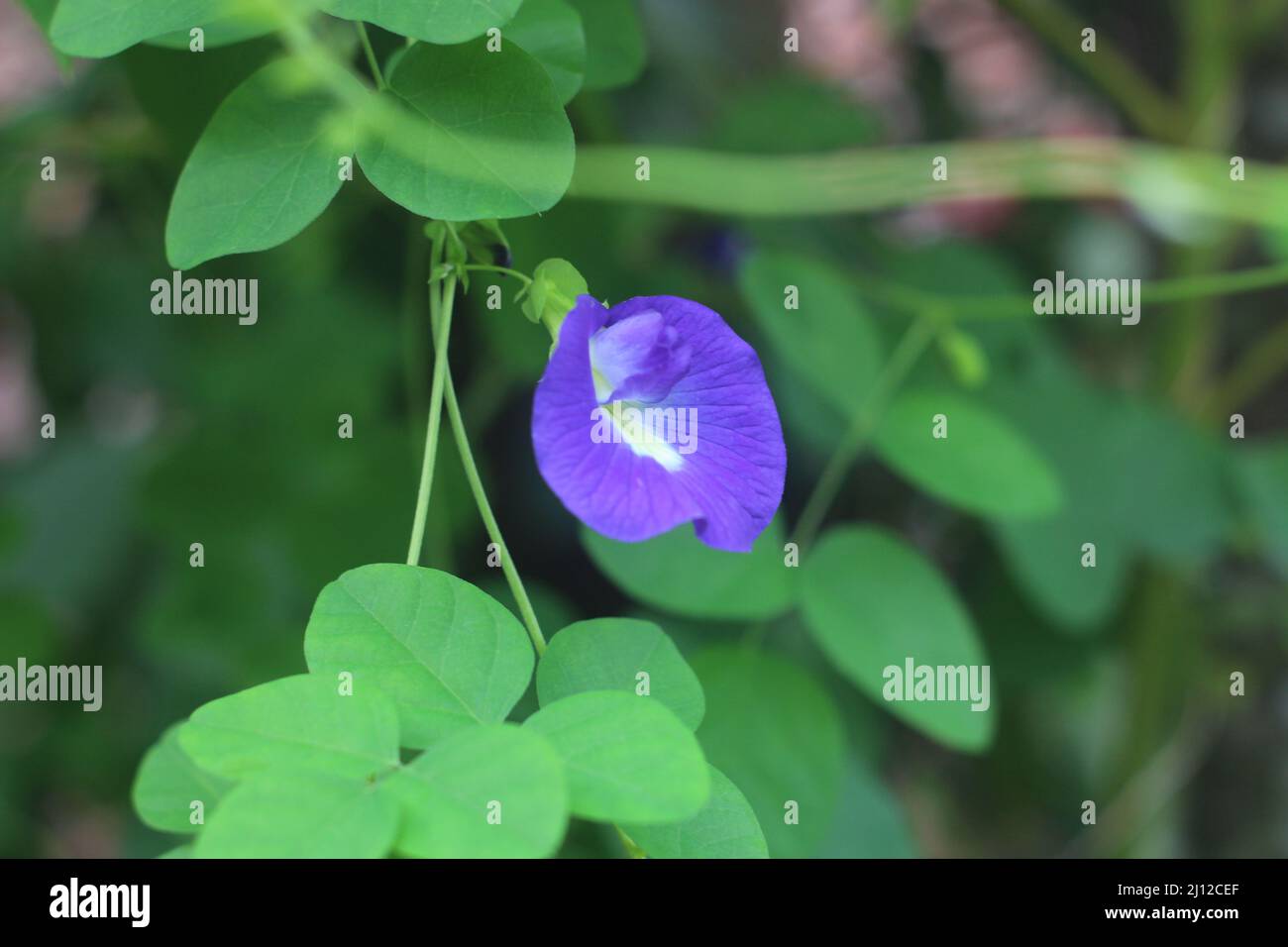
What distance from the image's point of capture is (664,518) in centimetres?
45

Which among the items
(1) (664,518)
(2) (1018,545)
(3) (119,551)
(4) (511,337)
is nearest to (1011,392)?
(2) (1018,545)

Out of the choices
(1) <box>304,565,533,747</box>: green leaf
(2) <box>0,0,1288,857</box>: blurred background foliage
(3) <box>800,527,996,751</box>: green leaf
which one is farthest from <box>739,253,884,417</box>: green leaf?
(1) <box>304,565,533,747</box>: green leaf

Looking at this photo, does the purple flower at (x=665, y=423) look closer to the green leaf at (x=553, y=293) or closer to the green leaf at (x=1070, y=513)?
the green leaf at (x=553, y=293)

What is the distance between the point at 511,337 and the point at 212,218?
45cm

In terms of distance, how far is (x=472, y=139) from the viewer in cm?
50

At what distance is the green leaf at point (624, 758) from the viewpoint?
0.39 meters

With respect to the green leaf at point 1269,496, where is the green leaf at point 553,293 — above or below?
above

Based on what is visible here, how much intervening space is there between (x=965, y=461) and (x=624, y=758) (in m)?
0.50

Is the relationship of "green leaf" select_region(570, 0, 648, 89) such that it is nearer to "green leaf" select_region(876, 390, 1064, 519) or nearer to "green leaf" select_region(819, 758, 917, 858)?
"green leaf" select_region(876, 390, 1064, 519)

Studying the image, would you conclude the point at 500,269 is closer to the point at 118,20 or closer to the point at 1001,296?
the point at 118,20

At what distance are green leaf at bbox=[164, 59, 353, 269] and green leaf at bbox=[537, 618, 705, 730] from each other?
0.64 feet

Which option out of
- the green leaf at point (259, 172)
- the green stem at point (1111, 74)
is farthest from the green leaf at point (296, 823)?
the green stem at point (1111, 74)

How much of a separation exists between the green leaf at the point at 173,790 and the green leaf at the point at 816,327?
478 millimetres
